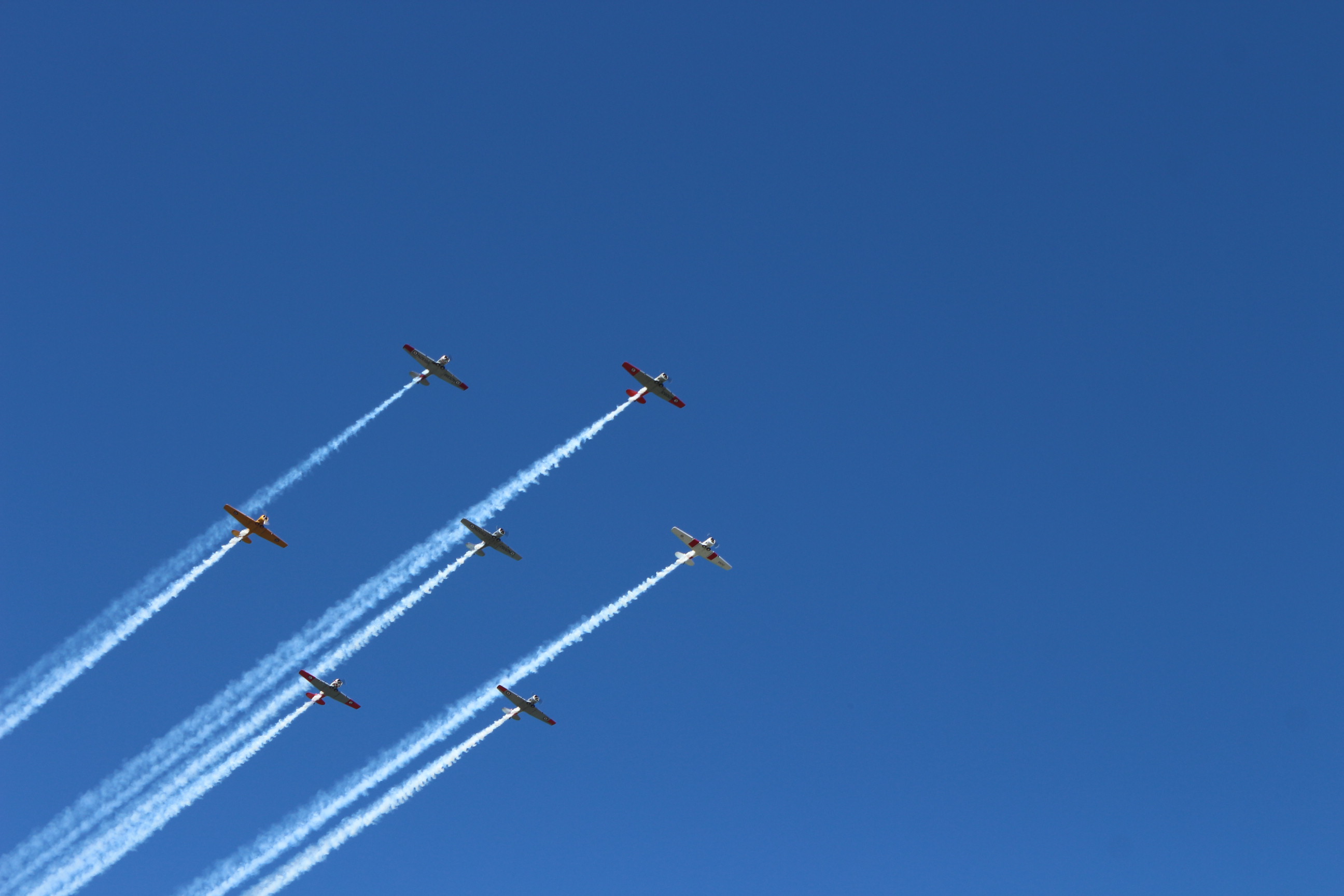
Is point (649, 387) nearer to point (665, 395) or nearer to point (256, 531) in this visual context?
point (665, 395)

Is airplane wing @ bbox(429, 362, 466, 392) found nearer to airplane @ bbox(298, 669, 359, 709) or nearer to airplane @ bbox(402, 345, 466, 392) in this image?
airplane @ bbox(402, 345, 466, 392)

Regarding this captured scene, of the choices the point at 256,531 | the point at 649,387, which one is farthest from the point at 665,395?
the point at 256,531

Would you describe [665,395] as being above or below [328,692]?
above

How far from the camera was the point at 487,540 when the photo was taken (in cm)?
9506

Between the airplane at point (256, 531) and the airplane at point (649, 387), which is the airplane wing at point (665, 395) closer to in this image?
the airplane at point (649, 387)

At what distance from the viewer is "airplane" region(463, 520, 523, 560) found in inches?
3711

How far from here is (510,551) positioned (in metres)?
96.1

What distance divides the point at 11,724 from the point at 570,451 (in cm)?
4749

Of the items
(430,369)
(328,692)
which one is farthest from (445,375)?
(328,692)

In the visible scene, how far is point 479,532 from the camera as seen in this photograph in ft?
310

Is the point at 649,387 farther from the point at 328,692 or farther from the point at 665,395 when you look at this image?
the point at 328,692

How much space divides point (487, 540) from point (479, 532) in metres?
1.16

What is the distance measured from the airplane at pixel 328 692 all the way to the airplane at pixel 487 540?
1841cm

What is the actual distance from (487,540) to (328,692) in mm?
20772
